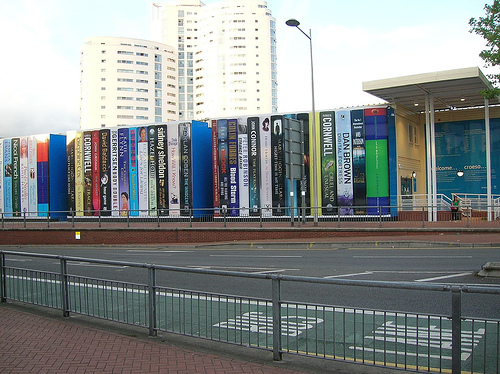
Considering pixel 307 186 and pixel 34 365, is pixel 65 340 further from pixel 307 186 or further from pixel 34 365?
pixel 307 186

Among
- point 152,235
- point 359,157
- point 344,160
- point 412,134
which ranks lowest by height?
point 152,235

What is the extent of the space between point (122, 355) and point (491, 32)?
38.7 ft

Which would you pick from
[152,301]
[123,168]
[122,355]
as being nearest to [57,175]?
[123,168]

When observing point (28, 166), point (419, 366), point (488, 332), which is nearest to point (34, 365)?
point (419, 366)

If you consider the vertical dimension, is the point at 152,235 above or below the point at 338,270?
above

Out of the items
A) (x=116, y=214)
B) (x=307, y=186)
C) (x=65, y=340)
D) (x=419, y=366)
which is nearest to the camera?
(x=419, y=366)

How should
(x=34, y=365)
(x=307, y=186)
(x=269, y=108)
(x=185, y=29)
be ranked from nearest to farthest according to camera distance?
(x=34, y=365) < (x=307, y=186) < (x=269, y=108) < (x=185, y=29)

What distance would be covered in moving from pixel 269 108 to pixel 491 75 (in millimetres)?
114764

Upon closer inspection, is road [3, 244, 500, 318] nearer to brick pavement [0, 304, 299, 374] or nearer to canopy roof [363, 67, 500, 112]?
→ brick pavement [0, 304, 299, 374]

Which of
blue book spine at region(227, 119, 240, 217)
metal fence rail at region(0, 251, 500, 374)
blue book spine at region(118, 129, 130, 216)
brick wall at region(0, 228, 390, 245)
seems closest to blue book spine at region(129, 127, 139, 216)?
blue book spine at region(118, 129, 130, 216)

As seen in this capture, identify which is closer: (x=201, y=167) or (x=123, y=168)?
(x=201, y=167)

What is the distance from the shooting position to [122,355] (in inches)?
245

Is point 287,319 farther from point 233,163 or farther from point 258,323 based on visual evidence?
point 233,163

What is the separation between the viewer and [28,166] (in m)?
37.0
